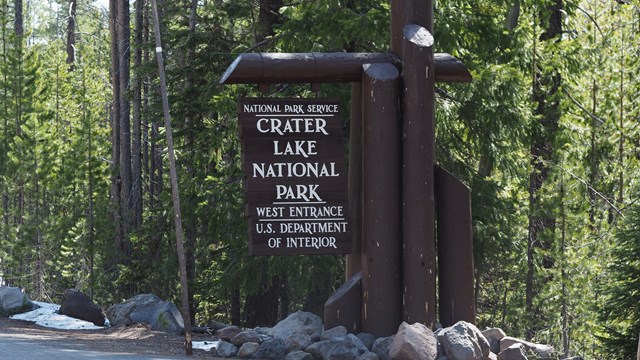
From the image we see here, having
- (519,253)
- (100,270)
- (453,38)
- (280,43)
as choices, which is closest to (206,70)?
(280,43)

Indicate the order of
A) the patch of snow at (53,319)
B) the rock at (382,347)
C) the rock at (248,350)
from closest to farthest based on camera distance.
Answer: the rock at (382,347), the rock at (248,350), the patch of snow at (53,319)

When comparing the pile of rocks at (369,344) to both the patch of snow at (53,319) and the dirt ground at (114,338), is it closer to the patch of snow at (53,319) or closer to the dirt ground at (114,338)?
the dirt ground at (114,338)

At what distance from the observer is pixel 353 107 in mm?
12227

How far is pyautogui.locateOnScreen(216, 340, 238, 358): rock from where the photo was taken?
12.0 metres

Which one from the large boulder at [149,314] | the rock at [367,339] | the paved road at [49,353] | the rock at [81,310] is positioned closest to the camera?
the paved road at [49,353]

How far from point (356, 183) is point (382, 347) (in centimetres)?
211

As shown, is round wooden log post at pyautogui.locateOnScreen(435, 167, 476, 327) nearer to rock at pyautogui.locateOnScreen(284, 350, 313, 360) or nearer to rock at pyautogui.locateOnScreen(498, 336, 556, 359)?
rock at pyautogui.locateOnScreen(498, 336, 556, 359)

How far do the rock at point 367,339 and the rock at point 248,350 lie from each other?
122cm

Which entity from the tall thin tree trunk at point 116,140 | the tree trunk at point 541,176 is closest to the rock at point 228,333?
the tree trunk at point 541,176

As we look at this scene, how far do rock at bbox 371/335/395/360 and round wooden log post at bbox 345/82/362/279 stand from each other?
1.14 metres

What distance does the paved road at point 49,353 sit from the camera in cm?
1040

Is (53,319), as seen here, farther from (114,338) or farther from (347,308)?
(347,308)

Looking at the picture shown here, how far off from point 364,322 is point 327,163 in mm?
1847

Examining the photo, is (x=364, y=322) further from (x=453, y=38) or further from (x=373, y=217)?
(x=453, y=38)
